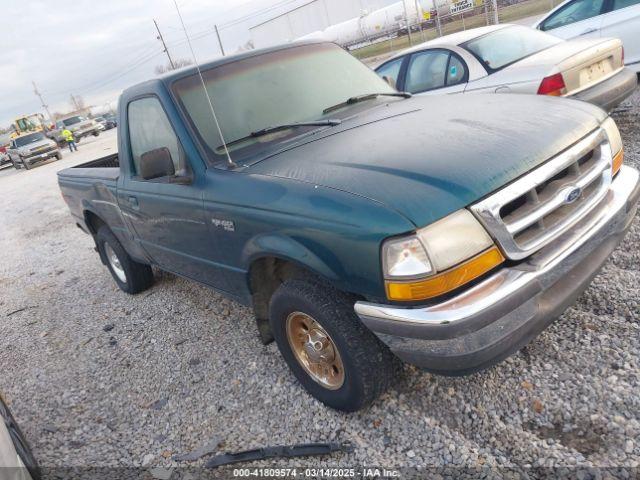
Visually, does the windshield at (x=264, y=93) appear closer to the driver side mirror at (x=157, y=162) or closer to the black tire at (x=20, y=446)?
the driver side mirror at (x=157, y=162)

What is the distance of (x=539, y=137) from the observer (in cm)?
231

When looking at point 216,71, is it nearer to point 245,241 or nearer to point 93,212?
point 245,241

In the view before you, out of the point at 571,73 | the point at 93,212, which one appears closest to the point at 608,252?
the point at 571,73

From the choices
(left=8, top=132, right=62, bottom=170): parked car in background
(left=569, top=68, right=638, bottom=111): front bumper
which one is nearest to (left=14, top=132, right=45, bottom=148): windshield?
(left=8, top=132, right=62, bottom=170): parked car in background

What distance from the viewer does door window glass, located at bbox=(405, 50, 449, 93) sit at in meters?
6.02

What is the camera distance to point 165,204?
326 centimetres

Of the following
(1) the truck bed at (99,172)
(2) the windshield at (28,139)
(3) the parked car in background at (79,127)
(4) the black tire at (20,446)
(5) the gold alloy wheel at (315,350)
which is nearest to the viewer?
(4) the black tire at (20,446)

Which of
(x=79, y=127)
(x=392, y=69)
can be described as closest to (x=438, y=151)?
(x=392, y=69)

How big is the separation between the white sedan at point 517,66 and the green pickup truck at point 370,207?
2.29 metres

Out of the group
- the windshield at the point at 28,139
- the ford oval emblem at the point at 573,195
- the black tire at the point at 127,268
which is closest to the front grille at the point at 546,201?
the ford oval emblem at the point at 573,195

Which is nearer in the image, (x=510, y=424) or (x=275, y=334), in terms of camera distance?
(x=510, y=424)

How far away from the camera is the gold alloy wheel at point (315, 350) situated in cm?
259

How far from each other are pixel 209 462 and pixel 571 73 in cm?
488

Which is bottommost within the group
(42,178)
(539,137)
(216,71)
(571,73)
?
(42,178)
